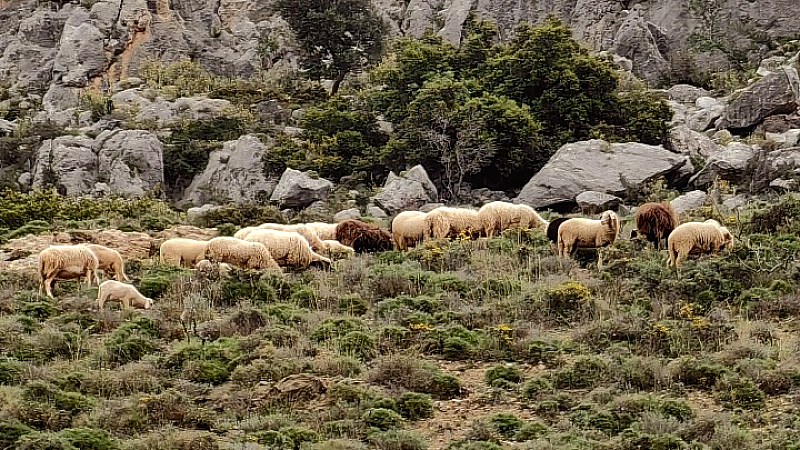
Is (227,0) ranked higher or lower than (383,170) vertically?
higher

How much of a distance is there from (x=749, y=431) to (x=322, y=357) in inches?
209

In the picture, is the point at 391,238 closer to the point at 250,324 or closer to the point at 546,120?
the point at 250,324

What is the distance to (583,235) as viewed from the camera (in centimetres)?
1964

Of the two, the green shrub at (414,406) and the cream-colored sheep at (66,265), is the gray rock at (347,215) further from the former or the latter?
the green shrub at (414,406)

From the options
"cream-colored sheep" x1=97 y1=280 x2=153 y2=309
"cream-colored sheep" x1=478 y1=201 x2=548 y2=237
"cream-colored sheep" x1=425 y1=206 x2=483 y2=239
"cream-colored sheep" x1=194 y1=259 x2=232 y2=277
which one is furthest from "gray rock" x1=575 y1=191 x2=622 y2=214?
"cream-colored sheep" x1=97 y1=280 x2=153 y2=309

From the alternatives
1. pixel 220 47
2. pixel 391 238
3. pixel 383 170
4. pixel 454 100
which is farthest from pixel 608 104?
pixel 220 47

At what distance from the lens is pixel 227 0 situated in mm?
66438

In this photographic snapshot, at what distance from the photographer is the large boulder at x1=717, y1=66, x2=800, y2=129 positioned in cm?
3475

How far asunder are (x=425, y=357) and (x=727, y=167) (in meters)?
17.5

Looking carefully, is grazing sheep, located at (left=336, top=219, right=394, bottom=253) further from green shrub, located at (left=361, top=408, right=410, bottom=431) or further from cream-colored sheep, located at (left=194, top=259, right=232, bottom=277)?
green shrub, located at (left=361, top=408, right=410, bottom=431)

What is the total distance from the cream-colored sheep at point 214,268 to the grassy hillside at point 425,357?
0.65ft

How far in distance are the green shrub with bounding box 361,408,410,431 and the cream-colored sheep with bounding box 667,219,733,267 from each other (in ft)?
24.7

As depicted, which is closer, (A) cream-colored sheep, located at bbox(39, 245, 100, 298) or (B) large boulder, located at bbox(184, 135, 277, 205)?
(A) cream-colored sheep, located at bbox(39, 245, 100, 298)

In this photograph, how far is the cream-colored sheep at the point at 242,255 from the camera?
18500 millimetres
